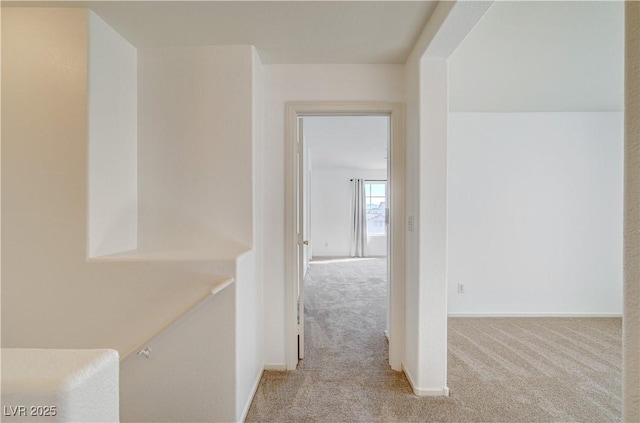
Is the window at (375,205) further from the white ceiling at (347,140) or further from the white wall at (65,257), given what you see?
the white wall at (65,257)

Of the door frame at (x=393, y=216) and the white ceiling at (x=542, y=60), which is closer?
the white ceiling at (x=542, y=60)

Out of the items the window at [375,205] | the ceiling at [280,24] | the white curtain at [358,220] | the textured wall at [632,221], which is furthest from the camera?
the window at [375,205]

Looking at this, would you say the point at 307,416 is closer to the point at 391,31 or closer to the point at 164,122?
the point at 164,122

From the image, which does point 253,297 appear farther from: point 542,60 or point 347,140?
point 347,140

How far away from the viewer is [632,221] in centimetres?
68

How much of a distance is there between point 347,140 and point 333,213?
375 centimetres

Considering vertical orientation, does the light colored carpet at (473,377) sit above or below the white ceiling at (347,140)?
below

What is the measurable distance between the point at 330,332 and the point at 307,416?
1.29 meters

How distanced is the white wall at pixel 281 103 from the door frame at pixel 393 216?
0.15 ft

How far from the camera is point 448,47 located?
1.91 m

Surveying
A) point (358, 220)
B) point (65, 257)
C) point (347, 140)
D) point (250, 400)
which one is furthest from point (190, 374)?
point (358, 220)

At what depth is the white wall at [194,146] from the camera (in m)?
2.14

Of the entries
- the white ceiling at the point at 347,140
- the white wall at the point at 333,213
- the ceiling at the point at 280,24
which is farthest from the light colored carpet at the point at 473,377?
the white wall at the point at 333,213

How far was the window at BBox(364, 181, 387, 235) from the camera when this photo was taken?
8883 millimetres
